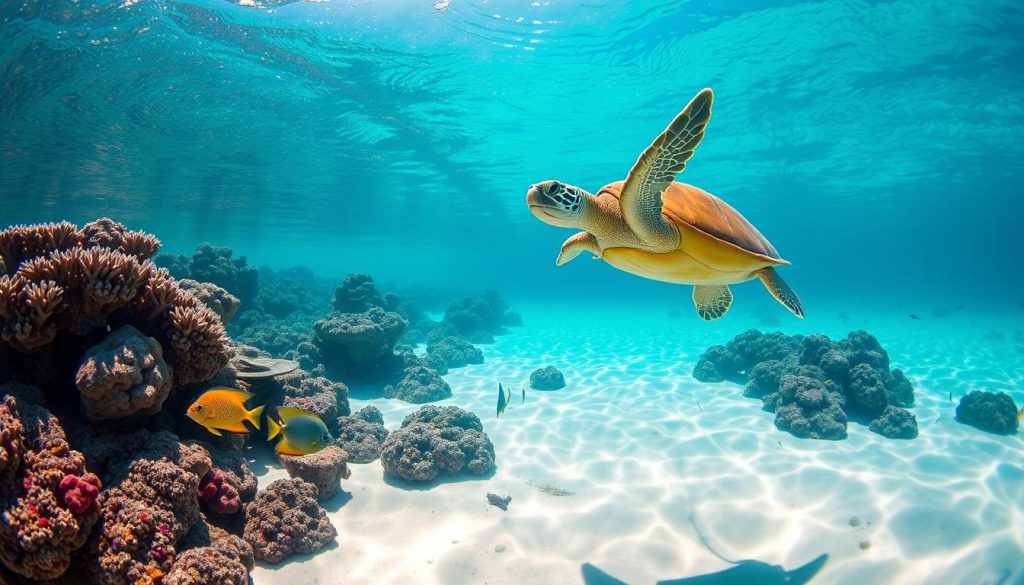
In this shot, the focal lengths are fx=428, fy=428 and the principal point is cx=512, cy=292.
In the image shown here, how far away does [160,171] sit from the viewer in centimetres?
2198

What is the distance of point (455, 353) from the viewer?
14.0 m

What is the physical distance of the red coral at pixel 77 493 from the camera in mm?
2373

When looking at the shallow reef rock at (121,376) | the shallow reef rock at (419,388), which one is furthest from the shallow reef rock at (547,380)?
the shallow reef rock at (121,376)

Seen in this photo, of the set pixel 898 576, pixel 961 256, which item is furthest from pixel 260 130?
pixel 961 256

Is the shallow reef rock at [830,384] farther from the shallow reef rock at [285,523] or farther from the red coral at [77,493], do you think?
the red coral at [77,493]

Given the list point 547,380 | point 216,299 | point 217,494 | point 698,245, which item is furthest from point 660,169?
point 547,380

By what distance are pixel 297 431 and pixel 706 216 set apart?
3855mm

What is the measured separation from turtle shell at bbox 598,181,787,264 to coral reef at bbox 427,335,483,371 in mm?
10285

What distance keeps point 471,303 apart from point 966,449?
17.7m

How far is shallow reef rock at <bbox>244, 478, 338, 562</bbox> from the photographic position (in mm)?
3621

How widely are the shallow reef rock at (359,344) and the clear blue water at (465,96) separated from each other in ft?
28.0

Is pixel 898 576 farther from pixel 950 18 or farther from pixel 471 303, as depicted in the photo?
pixel 471 303

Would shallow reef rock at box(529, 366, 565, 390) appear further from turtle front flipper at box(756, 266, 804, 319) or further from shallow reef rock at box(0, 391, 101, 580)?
shallow reef rock at box(0, 391, 101, 580)

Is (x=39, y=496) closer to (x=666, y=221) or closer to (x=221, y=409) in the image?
(x=221, y=409)
